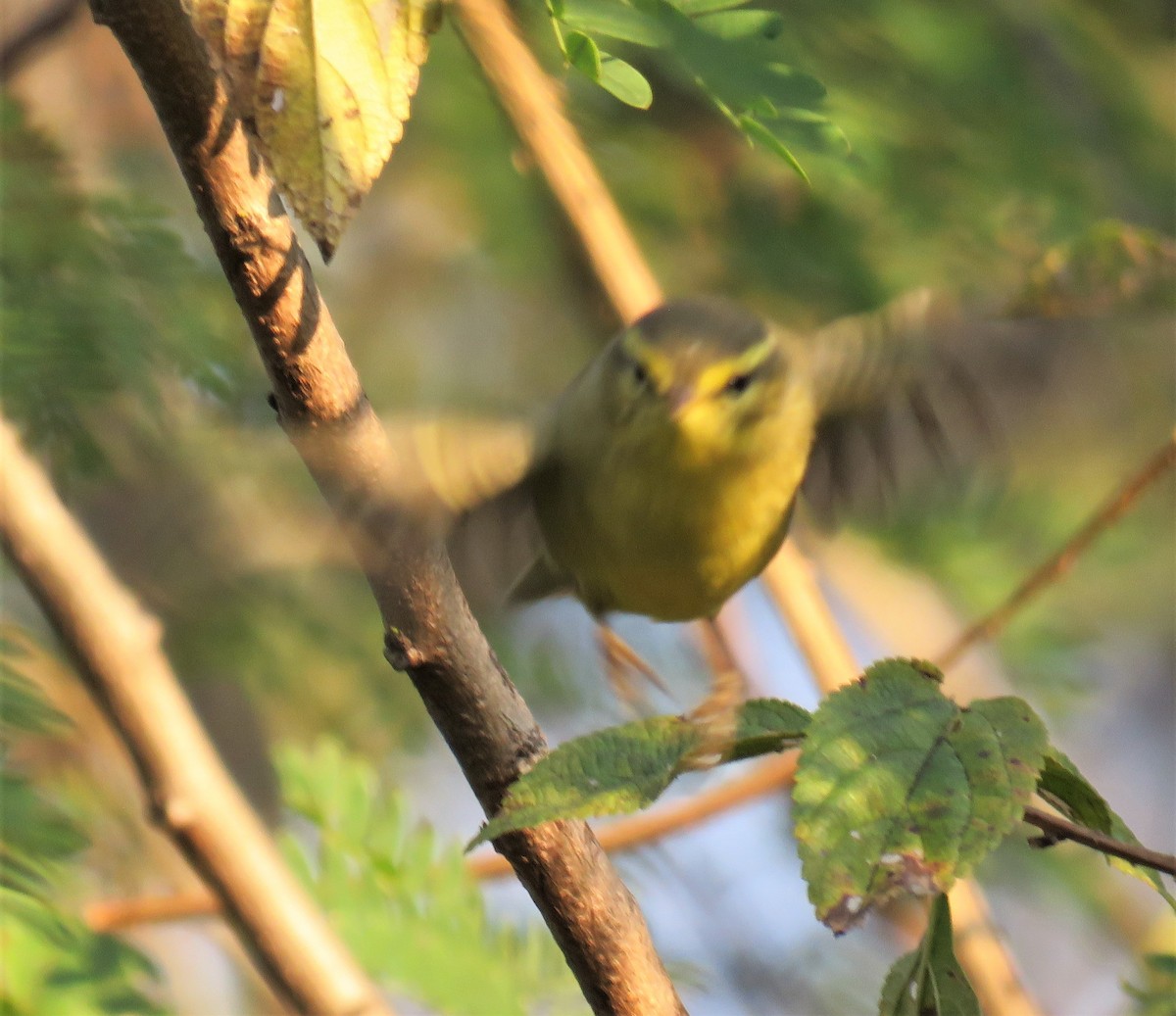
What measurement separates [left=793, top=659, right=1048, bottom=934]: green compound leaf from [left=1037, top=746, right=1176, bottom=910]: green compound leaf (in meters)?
0.08

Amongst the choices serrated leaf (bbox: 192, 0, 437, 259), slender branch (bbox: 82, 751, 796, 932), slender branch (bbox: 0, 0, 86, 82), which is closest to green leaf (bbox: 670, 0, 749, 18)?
serrated leaf (bbox: 192, 0, 437, 259)

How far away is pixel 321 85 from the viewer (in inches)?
34.7

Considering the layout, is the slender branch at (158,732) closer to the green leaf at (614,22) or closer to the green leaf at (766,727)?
the green leaf at (766,727)

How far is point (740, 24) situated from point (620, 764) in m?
0.52

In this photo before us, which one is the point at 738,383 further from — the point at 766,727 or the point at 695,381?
the point at 766,727

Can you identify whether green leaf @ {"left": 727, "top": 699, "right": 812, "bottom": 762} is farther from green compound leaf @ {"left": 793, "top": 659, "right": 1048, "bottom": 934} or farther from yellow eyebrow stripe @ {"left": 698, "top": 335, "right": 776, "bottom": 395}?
yellow eyebrow stripe @ {"left": 698, "top": 335, "right": 776, "bottom": 395}

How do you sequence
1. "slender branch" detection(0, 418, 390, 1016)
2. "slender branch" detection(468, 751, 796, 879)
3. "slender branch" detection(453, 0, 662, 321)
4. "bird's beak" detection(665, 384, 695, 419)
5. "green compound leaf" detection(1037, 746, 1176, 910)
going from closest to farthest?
"green compound leaf" detection(1037, 746, 1176, 910), "slender branch" detection(0, 418, 390, 1016), "bird's beak" detection(665, 384, 695, 419), "slender branch" detection(453, 0, 662, 321), "slender branch" detection(468, 751, 796, 879)

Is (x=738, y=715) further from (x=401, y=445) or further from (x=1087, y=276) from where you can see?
(x=1087, y=276)

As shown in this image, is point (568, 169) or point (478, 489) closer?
point (478, 489)

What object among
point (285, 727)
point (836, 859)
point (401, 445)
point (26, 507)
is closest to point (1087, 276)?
point (401, 445)

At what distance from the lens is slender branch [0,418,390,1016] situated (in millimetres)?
1471

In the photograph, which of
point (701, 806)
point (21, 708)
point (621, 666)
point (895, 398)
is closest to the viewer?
point (21, 708)

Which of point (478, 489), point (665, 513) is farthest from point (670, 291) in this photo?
point (478, 489)

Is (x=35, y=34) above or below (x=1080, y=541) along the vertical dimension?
above
